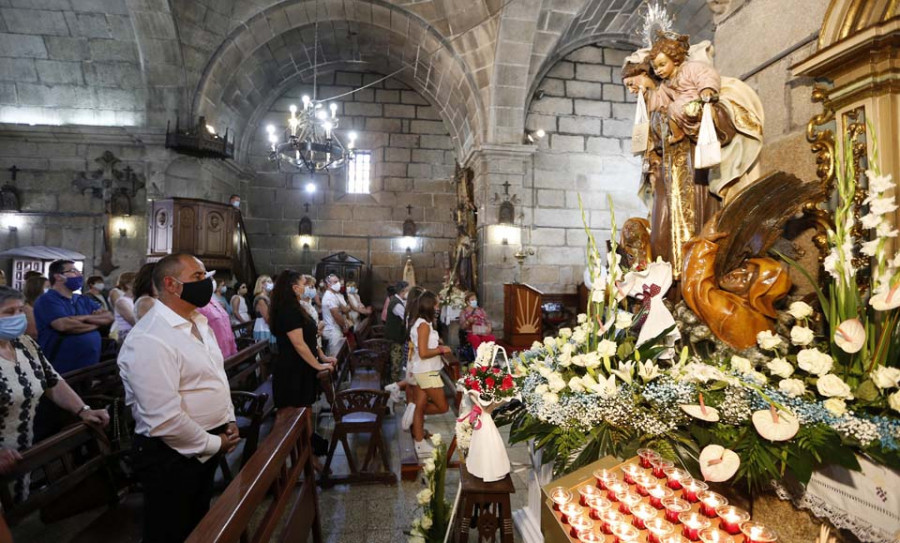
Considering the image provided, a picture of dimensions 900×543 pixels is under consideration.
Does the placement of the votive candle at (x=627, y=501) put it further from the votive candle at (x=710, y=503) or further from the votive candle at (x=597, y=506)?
the votive candle at (x=710, y=503)

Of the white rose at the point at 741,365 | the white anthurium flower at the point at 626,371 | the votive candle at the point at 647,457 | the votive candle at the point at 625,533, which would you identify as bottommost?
the votive candle at the point at 625,533

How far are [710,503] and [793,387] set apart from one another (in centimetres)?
65

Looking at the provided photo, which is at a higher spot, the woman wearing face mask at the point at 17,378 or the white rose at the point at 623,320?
the white rose at the point at 623,320

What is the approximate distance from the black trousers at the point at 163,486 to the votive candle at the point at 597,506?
182 cm

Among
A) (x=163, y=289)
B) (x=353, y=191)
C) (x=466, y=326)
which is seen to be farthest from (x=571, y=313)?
(x=163, y=289)

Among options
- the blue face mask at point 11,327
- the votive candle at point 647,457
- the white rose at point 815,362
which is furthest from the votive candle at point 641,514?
the blue face mask at point 11,327

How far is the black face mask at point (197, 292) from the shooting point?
2158 millimetres

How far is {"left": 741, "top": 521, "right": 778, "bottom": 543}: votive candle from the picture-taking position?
1270mm

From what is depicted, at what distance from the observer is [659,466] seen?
1.68 meters

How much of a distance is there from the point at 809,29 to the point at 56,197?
39.0 feet

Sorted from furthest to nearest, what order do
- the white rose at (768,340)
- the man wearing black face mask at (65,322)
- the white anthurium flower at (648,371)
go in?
1. the man wearing black face mask at (65,322)
2. the white anthurium flower at (648,371)
3. the white rose at (768,340)

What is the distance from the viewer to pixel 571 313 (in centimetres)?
912

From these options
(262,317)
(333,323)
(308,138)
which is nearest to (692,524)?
(333,323)

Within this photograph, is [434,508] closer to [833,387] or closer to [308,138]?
[833,387]
